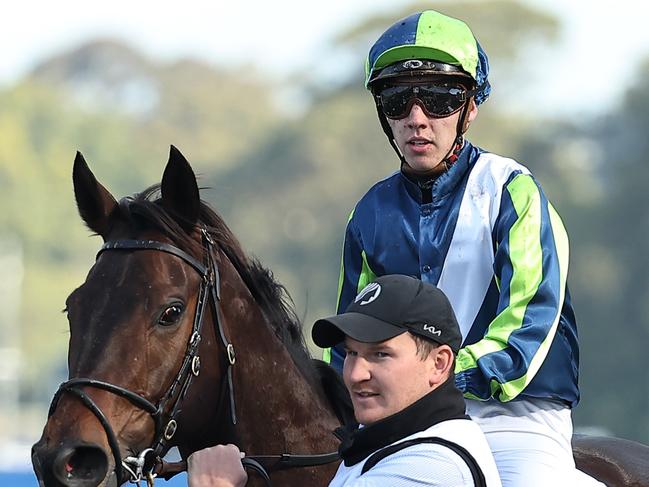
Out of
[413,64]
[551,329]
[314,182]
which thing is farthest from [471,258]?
[314,182]

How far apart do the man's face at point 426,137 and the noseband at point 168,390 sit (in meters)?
0.65

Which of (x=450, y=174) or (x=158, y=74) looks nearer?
(x=450, y=174)

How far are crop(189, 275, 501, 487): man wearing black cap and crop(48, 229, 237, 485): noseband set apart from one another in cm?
93

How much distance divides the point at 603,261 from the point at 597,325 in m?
2.01

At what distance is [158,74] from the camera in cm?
6638

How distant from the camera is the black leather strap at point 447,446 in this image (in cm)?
315

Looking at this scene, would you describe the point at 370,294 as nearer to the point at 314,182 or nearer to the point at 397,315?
the point at 397,315

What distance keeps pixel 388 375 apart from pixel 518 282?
1005 mm

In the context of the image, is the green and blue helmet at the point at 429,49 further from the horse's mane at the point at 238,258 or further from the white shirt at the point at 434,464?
the white shirt at the point at 434,464

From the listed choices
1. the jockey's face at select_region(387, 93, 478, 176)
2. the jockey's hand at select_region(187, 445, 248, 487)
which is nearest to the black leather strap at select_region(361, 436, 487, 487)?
the jockey's hand at select_region(187, 445, 248, 487)

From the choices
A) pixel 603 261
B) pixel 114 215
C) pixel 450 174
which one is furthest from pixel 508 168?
pixel 603 261

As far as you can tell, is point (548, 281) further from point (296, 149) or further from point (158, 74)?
point (158, 74)

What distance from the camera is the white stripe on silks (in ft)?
14.3

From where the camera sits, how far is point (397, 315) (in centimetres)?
325
